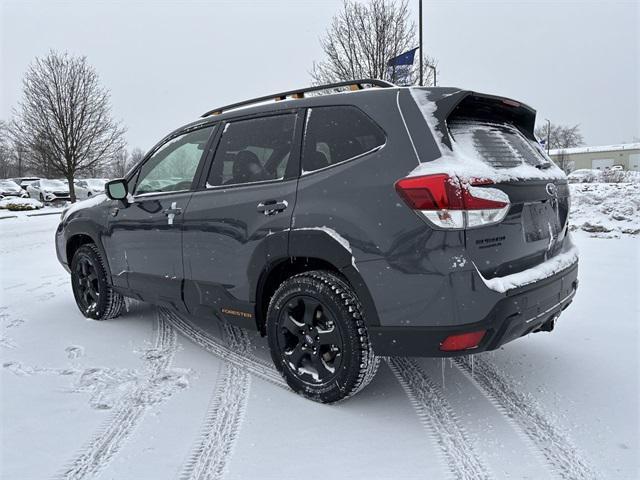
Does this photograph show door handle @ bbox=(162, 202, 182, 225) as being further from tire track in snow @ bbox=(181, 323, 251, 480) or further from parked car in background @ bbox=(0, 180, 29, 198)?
parked car in background @ bbox=(0, 180, 29, 198)

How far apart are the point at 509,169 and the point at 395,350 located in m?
1.20

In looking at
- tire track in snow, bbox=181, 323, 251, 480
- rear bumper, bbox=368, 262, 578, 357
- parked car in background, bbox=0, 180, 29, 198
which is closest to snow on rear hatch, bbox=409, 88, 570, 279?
rear bumper, bbox=368, 262, 578, 357

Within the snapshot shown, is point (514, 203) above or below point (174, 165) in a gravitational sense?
below

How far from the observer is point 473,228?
236 centimetres

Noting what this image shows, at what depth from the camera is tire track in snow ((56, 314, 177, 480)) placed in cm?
233

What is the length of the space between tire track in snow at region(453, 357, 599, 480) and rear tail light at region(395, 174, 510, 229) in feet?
3.91

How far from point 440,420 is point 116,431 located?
1844mm

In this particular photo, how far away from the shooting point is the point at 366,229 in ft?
8.42

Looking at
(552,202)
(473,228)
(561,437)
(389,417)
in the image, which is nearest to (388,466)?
(389,417)

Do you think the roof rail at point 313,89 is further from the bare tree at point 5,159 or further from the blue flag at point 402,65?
the bare tree at point 5,159

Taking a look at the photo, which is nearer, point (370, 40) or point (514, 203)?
point (514, 203)

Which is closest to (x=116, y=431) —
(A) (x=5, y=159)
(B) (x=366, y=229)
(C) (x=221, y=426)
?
(C) (x=221, y=426)

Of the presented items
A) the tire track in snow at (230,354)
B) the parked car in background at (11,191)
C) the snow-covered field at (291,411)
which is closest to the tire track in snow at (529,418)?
the snow-covered field at (291,411)

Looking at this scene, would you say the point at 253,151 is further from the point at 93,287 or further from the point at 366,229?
the point at 93,287
